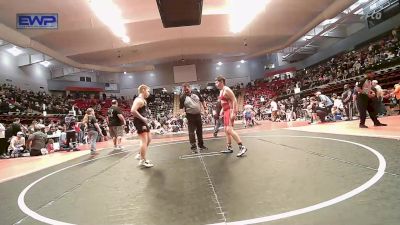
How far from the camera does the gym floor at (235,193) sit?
2.46m

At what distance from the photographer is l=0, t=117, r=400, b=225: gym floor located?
8.08 ft

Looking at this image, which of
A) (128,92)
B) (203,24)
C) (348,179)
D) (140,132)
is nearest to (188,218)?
(348,179)

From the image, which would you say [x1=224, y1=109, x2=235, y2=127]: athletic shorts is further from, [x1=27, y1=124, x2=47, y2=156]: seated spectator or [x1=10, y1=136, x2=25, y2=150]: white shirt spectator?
[x1=10, y1=136, x2=25, y2=150]: white shirt spectator

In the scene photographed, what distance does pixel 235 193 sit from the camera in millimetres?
3195

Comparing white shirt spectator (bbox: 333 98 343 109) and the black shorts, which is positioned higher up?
white shirt spectator (bbox: 333 98 343 109)

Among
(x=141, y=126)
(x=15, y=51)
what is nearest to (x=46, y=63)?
(x=15, y=51)

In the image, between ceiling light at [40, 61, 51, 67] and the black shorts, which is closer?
the black shorts

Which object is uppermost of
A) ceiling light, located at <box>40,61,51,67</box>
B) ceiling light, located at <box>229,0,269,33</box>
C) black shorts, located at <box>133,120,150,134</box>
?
ceiling light, located at <box>40,61,51,67</box>


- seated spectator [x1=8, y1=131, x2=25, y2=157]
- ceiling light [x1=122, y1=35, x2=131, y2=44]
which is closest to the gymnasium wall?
ceiling light [x1=122, y1=35, x2=131, y2=44]

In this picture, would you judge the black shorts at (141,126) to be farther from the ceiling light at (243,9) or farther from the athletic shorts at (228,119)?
the ceiling light at (243,9)

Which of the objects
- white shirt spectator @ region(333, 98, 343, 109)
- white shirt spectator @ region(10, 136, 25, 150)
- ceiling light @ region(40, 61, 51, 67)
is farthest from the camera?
ceiling light @ region(40, 61, 51, 67)

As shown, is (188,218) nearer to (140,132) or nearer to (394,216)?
(394,216)

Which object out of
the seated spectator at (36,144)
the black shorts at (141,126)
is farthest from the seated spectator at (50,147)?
the black shorts at (141,126)

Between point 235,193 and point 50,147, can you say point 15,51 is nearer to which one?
point 50,147
